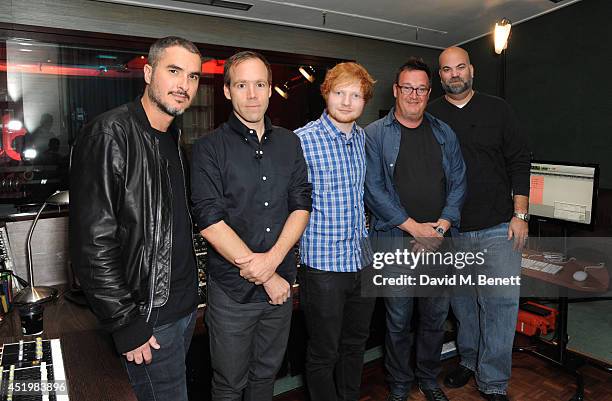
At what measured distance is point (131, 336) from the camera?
1.26 m

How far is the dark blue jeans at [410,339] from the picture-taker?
219 centimetres

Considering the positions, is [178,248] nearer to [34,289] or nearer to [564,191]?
[34,289]

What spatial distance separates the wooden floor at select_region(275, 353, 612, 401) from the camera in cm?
241

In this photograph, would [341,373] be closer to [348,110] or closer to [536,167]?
[348,110]

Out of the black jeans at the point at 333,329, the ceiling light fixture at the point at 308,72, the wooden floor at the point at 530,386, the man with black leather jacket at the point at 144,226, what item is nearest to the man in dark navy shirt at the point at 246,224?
the man with black leather jacket at the point at 144,226

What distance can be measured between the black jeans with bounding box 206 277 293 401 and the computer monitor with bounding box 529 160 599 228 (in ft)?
6.50

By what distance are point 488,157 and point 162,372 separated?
1.80 meters

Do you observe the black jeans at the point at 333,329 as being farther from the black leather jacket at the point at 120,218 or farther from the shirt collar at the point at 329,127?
the black leather jacket at the point at 120,218

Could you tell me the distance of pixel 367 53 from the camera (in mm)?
5031

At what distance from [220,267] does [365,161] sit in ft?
2.77

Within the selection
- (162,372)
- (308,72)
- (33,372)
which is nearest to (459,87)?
(162,372)

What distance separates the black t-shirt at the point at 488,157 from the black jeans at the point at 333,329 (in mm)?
765

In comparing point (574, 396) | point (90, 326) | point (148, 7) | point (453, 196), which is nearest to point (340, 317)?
point (453, 196)

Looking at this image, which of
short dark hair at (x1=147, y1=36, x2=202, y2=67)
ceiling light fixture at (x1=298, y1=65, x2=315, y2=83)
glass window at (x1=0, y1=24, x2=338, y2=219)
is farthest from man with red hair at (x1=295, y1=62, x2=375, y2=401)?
ceiling light fixture at (x1=298, y1=65, x2=315, y2=83)
